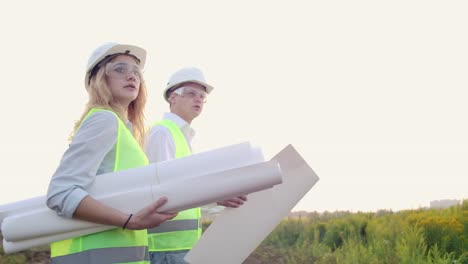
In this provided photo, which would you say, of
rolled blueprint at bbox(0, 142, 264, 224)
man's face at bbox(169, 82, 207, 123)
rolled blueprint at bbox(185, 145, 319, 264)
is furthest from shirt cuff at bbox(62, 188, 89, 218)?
man's face at bbox(169, 82, 207, 123)

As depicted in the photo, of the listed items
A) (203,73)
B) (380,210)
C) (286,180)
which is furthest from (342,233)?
(286,180)

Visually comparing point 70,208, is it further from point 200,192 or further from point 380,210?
point 380,210

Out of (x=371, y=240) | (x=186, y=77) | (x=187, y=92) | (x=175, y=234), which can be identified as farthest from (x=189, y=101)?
(x=371, y=240)

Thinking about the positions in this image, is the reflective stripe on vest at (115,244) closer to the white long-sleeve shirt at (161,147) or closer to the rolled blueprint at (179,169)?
the rolled blueprint at (179,169)

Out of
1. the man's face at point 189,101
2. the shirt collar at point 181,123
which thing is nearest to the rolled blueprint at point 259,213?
the shirt collar at point 181,123

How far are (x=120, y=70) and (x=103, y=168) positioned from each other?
0.47 metres

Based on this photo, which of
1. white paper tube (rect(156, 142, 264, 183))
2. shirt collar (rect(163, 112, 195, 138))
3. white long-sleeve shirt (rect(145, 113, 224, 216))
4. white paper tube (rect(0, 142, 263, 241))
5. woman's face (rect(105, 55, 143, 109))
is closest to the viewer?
white paper tube (rect(0, 142, 263, 241))

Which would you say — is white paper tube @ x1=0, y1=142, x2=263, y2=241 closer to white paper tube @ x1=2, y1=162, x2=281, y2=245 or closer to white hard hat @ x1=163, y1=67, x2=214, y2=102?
white paper tube @ x1=2, y1=162, x2=281, y2=245

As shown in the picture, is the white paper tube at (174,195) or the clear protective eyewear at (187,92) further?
the clear protective eyewear at (187,92)

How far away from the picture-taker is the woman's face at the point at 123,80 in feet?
9.87

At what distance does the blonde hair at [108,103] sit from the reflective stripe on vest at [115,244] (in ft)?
0.35

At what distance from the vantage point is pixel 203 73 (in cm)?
523

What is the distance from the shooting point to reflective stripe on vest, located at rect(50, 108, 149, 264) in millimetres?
2791

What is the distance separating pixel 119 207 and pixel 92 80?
0.65 m
